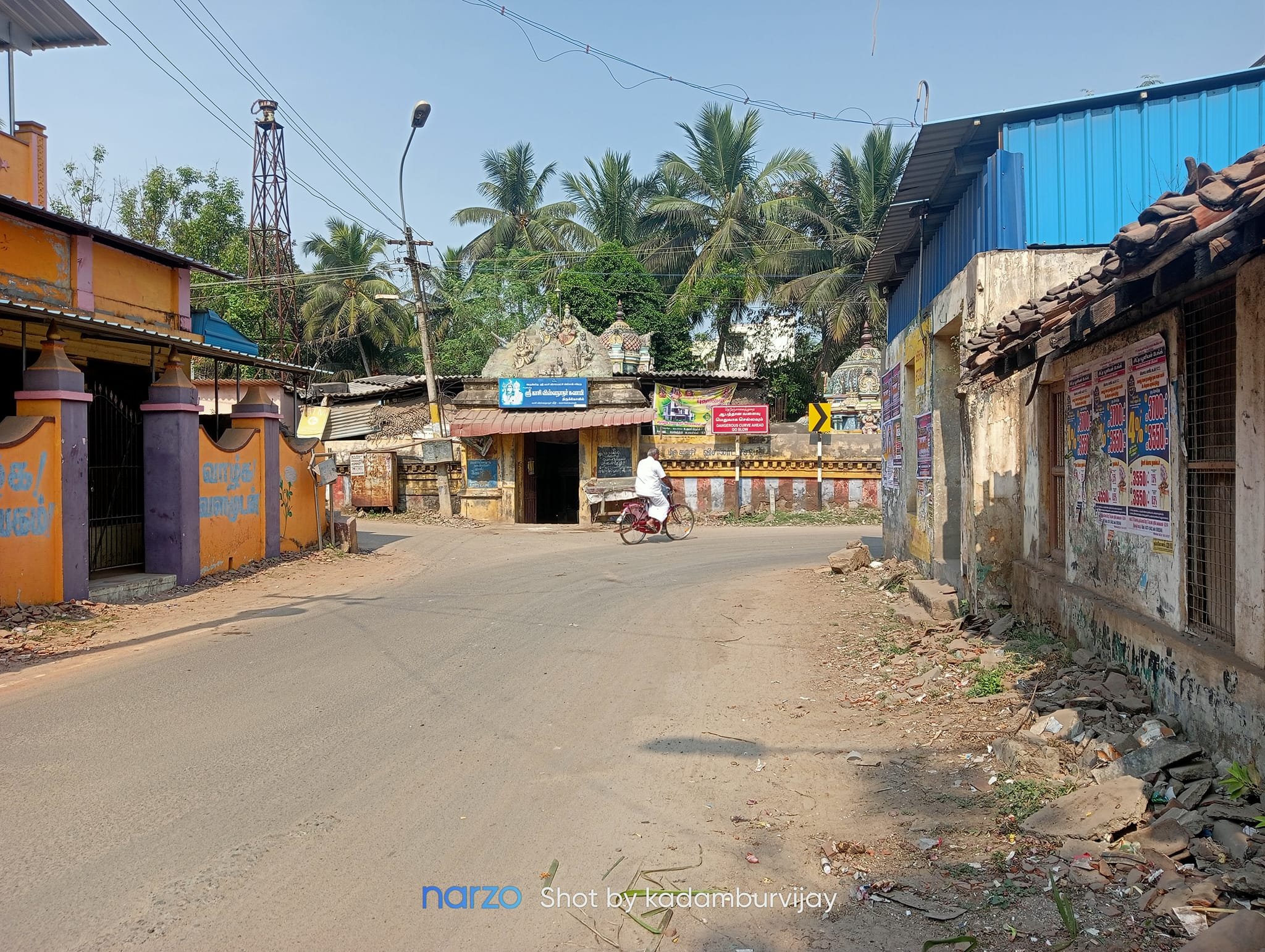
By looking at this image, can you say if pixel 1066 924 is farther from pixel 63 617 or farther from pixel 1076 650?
pixel 63 617

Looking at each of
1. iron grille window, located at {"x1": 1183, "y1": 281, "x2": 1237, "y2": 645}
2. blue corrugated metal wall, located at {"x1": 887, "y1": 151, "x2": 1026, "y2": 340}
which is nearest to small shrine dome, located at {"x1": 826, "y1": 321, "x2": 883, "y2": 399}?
blue corrugated metal wall, located at {"x1": 887, "y1": 151, "x2": 1026, "y2": 340}

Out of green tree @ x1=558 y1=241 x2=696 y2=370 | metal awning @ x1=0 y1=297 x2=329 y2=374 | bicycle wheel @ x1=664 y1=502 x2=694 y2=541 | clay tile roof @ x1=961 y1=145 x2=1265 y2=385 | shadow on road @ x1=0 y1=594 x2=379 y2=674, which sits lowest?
shadow on road @ x1=0 y1=594 x2=379 y2=674

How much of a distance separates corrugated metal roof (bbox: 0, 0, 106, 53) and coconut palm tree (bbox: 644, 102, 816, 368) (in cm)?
2259

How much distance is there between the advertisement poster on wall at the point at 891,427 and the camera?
1435cm

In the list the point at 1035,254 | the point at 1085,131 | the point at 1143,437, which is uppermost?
the point at 1085,131

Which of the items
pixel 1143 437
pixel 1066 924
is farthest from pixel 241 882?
pixel 1143 437

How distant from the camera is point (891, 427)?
15266mm

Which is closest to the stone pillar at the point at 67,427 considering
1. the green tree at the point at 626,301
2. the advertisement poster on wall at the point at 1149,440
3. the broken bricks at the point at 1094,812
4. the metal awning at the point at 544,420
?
the broken bricks at the point at 1094,812

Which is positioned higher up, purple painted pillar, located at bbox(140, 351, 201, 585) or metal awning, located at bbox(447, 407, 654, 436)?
metal awning, located at bbox(447, 407, 654, 436)

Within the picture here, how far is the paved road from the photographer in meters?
3.54

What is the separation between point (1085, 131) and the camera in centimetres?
890

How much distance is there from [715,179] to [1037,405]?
3222 centimetres

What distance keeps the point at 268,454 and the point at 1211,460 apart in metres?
14.4

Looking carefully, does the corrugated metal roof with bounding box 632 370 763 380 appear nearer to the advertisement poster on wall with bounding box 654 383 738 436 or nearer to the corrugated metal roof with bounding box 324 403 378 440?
the advertisement poster on wall with bounding box 654 383 738 436
